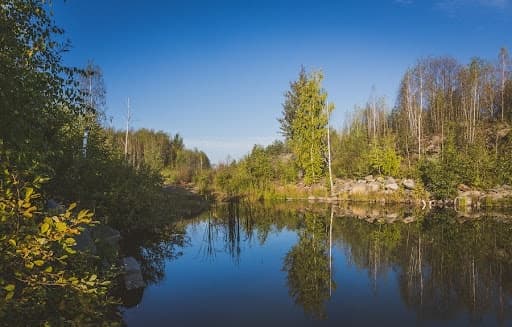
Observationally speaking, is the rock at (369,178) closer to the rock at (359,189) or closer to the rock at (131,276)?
the rock at (359,189)

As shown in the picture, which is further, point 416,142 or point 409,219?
point 416,142

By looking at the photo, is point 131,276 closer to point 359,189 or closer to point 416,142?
point 359,189

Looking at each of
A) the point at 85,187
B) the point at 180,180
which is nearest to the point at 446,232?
the point at 85,187

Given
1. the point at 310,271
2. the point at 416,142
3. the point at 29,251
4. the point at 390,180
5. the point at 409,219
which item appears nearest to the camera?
the point at 29,251

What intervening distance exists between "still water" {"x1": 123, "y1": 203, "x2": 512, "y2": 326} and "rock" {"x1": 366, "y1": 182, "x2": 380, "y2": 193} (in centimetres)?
986

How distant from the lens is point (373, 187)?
25422mm

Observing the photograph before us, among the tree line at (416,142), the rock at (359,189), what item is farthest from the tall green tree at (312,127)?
the rock at (359,189)

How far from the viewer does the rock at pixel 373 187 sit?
25156mm

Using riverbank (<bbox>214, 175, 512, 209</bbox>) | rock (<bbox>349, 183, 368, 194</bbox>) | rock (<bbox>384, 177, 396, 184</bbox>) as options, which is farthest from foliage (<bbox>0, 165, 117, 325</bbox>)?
rock (<bbox>384, 177, 396, 184</bbox>)

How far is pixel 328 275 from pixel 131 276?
14.8ft

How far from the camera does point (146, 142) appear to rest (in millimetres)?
48031

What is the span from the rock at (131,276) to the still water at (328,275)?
0.24 meters

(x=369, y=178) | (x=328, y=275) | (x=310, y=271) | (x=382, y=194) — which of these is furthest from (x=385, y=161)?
(x=328, y=275)

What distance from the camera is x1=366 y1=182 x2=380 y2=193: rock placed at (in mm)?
25156
